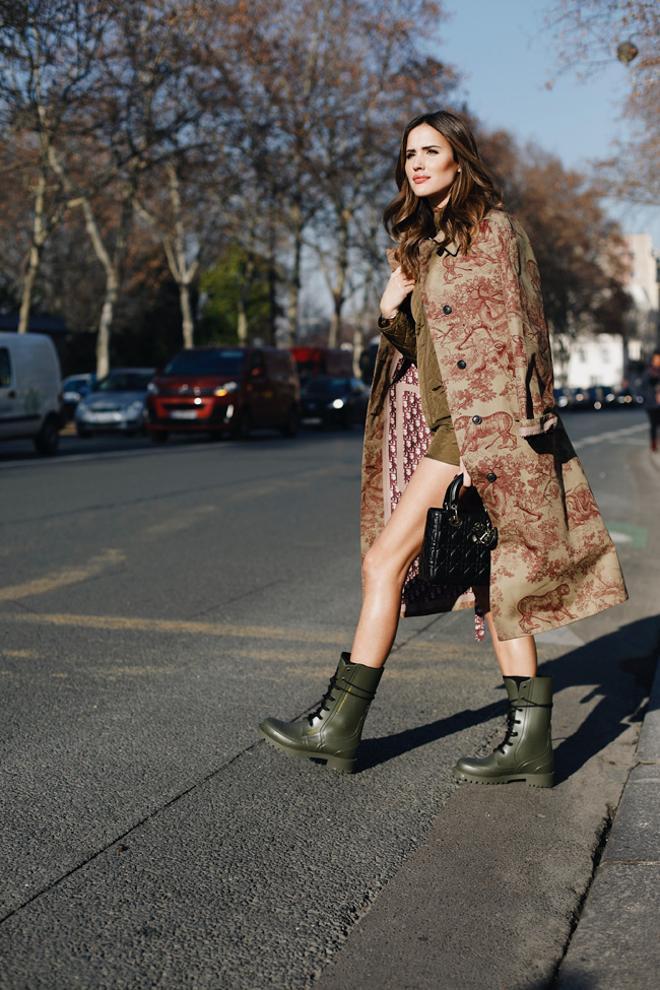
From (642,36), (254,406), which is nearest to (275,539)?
(642,36)

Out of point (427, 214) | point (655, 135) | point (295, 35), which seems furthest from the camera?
point (295, 35)

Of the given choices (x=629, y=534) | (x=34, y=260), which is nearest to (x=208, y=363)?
(x=34, y=260)

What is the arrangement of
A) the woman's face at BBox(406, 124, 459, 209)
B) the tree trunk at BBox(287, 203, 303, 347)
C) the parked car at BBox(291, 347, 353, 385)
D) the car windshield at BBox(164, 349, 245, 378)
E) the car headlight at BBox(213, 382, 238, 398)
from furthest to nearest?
the tree trunk at BBox(287, 203, 303, 347), the parked car at BBox(291, 347, 353, 385), the car windshield at BBox(164, 349, 245, 378), the car headlight at BBox(213, 382, 238, 398), the woman's face at BBox(406, 124, 459, 209)

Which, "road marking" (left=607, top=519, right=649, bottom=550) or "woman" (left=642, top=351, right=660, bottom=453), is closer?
"road marking" (left=607, top=519, right=649, bottom=550)

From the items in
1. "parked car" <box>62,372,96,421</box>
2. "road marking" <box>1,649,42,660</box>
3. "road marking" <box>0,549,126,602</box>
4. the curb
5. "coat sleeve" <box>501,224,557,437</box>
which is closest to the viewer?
the curb

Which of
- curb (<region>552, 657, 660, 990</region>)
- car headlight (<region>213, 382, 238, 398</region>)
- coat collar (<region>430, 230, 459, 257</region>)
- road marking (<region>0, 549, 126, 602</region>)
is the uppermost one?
coat collar (<region>430, 230, 459, 257</region>)

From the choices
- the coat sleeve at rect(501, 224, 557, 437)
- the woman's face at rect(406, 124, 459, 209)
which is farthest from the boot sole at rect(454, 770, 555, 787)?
the woman's face at rect(406, 124, 459, 209)

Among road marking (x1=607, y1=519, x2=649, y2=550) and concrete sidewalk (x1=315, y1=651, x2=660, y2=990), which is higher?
concrete sidewalk (x1=315, y1=651, x2=660, y2=990)

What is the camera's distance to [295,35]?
136ft

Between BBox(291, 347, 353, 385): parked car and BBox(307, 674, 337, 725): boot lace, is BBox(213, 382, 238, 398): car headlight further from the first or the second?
BBox(307, 674, 337, 725): boot lace

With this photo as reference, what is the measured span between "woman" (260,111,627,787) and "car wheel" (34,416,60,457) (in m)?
17.9

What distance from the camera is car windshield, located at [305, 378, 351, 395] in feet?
118

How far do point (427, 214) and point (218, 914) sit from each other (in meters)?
1.96

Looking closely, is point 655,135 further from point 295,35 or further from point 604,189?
point 295,35
